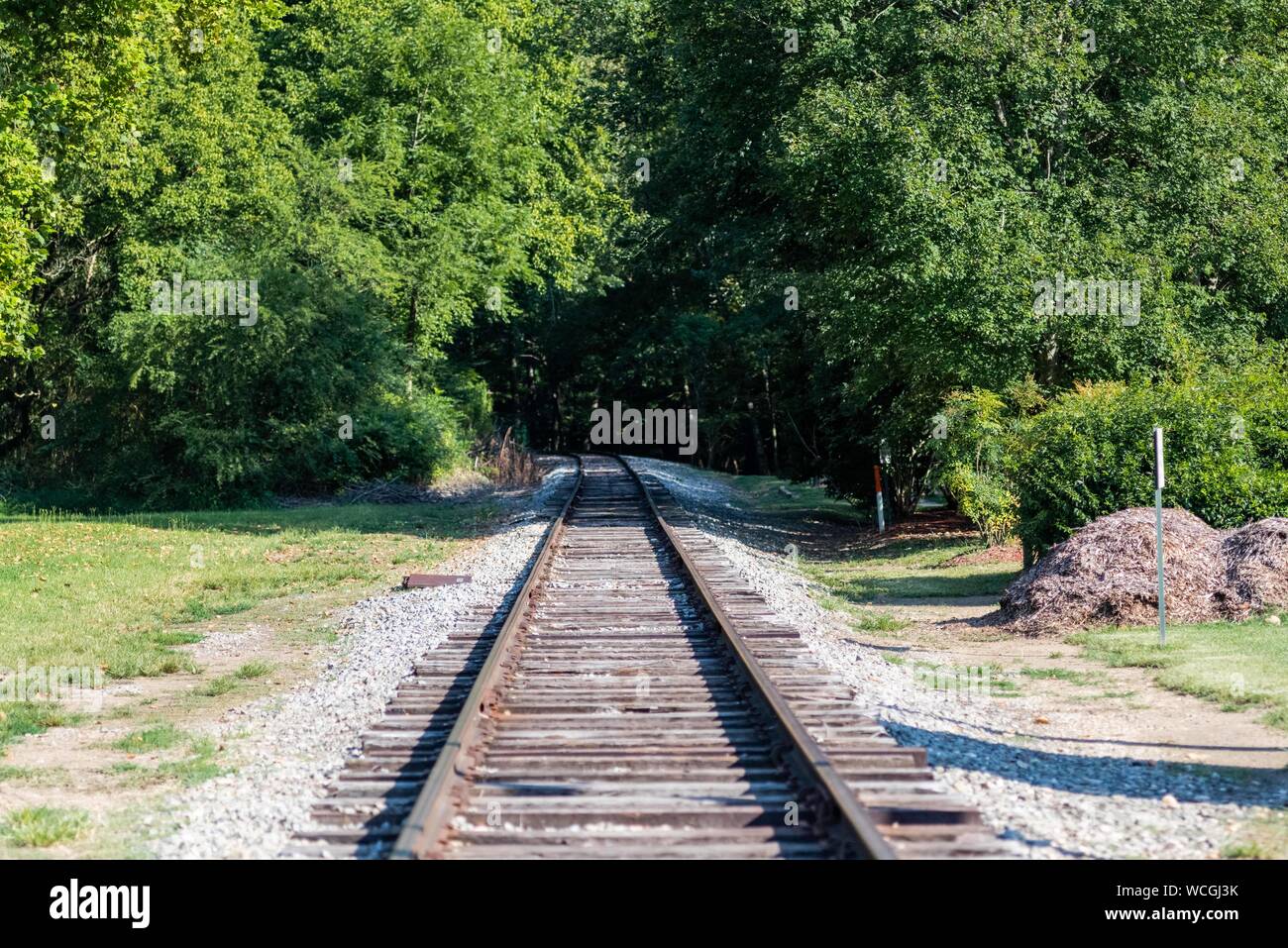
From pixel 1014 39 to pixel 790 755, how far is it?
17.3 m

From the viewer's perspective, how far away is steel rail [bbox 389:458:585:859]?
6.14m

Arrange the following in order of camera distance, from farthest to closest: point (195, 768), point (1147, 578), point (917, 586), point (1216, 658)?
point (917, 586) < point (1147, 578) < point (1216, 658) < point (195, 768)

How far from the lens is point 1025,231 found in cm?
2034

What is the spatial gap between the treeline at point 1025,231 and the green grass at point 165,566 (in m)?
8.25

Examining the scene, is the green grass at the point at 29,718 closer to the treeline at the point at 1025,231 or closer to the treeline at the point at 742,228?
the treeline at the point at 742,228

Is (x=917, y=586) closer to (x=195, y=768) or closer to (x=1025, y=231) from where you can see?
(x=1025, y=231)

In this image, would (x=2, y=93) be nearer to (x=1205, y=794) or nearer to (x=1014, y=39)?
(x=1014, y=39)

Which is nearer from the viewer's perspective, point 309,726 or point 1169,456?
point 309,726

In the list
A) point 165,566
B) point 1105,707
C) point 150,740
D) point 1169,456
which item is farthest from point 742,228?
point 150,740

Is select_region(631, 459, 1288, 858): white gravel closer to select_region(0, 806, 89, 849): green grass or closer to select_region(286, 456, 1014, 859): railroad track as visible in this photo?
select_region(286, 456, 1014, 859): railroad track

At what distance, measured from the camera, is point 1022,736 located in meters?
9.22

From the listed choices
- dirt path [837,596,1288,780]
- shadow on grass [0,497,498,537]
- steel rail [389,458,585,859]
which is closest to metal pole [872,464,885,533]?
shadow on grass [0,497,498,537]

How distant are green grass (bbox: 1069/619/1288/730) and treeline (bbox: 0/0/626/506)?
640 inches

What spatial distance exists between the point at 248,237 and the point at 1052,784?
31.2 m
